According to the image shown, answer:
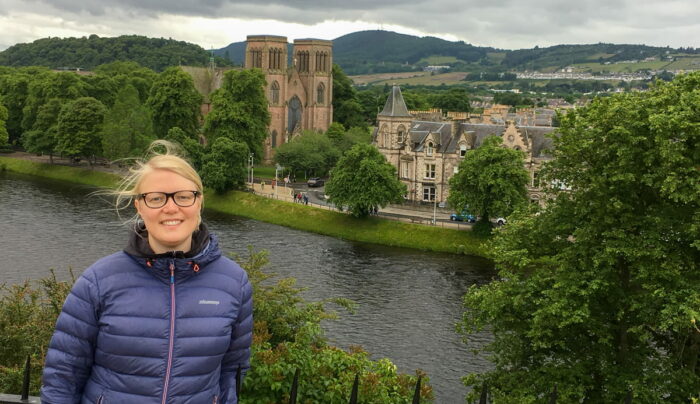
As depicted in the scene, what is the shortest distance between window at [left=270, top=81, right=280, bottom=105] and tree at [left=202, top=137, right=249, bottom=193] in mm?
27306

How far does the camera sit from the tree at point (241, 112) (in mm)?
78625

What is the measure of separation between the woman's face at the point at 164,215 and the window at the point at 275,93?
94.6 meters

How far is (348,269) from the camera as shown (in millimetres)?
48812

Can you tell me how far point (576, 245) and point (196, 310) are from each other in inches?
662

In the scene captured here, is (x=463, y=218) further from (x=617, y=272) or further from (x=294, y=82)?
(x=294, y=82)

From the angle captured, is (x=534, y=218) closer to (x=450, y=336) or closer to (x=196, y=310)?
(x=450, y=336)

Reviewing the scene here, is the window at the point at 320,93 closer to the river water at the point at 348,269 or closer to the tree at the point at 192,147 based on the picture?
the tree at the point at 192,147

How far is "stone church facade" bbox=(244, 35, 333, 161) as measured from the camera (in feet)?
326

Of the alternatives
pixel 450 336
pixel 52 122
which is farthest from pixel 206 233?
pixel 52 122

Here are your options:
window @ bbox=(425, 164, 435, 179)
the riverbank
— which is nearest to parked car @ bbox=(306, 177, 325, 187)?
the riverbank

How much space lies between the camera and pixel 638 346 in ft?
68.4

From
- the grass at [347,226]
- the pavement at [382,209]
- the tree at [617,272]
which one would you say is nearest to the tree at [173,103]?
the pavement at [382,209]

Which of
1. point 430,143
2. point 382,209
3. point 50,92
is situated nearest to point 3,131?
point 50,92

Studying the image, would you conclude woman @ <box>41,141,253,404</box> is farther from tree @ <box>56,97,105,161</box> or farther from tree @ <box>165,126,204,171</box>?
tree @ <box>56,97,105,161</box>
